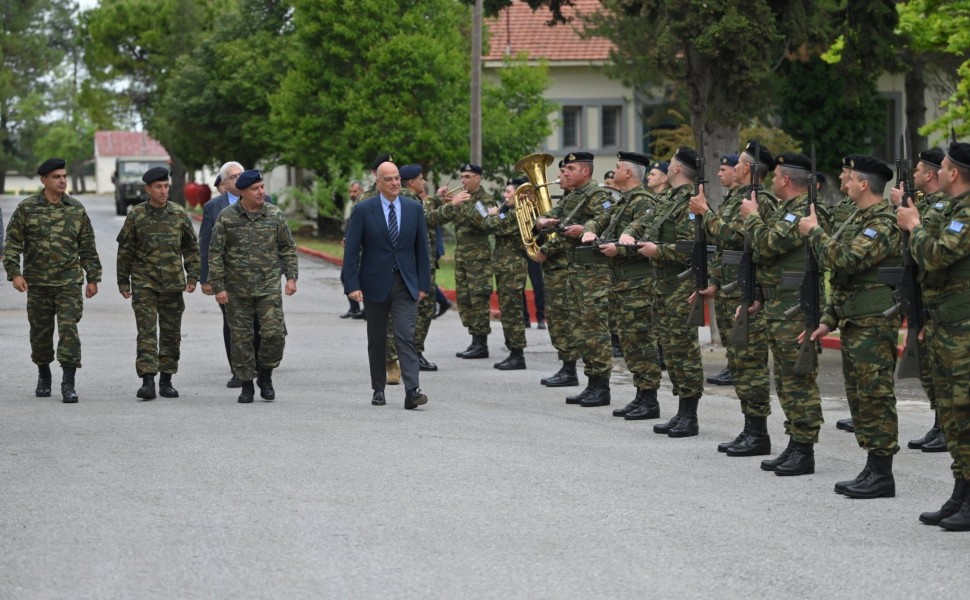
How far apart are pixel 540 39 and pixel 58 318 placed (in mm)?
32765

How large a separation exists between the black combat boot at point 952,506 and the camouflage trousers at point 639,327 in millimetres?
3994

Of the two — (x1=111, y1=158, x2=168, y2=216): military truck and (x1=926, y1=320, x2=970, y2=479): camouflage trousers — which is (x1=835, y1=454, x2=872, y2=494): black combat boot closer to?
(x1=926, y1=320, x2=970, y2=479): camouflage trousers

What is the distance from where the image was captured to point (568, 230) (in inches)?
495

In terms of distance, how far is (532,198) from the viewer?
47.3ft

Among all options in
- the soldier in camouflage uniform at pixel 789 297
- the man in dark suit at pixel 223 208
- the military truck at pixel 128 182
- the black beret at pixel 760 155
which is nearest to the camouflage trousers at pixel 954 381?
the soldier in camouflage uniform at pixel 789 297

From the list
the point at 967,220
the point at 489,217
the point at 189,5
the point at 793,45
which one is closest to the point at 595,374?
the point at 489,217

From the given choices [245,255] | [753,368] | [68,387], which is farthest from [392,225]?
[753,368]

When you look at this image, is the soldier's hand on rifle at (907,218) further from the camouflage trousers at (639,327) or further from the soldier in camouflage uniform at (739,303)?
the camouflage trousers at (639,327)

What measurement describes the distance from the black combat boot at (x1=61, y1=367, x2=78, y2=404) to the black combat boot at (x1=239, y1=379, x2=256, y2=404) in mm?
1389

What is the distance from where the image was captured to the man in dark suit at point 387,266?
12625 millimetres

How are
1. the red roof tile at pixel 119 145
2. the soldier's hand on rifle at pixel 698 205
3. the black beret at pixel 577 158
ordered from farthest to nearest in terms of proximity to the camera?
the red roof tile at pixel 119 145 < the black beret at pixel 577 158 < the soldier's hand on rifle at pixel 698 205

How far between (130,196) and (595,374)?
2207 inches

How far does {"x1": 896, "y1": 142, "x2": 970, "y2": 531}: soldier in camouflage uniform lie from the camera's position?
7.71 metres

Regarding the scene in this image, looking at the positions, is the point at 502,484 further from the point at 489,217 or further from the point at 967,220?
the point at 489,217
